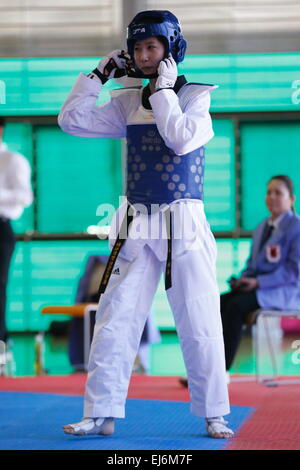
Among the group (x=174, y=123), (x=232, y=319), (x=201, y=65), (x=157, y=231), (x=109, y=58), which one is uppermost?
(x=201, y=65)

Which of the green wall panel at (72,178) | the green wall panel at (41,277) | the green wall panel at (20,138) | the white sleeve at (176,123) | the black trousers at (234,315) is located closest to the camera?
the white sleeve at (176,123)

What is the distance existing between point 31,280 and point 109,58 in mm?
6894

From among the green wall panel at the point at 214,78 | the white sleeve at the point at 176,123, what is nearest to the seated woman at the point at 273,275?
the white sleeve at the point at 176,123

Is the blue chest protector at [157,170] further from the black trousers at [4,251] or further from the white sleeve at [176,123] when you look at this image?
the black trousers at [4,251]

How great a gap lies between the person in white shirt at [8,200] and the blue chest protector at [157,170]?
2.63 metres

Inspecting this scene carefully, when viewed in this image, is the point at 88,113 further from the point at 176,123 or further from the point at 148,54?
the point at 176,123

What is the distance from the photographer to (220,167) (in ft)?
32.9

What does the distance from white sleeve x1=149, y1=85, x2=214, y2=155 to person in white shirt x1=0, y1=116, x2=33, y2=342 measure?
2.84 metres

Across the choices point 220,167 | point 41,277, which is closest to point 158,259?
point 220,167

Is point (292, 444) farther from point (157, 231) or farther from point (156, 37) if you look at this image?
point (156, 37)

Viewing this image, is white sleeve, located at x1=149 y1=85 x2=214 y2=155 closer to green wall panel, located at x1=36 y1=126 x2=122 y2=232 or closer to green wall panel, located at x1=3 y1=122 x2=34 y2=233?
green wall panel, located at x1=36 y1=126 x2=122 y2=232

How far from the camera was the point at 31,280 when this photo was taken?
10297mm

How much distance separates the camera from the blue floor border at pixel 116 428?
3322 millimetres

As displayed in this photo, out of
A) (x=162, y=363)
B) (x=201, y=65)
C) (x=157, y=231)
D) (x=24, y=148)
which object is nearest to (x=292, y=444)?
(x=157, y=231)
